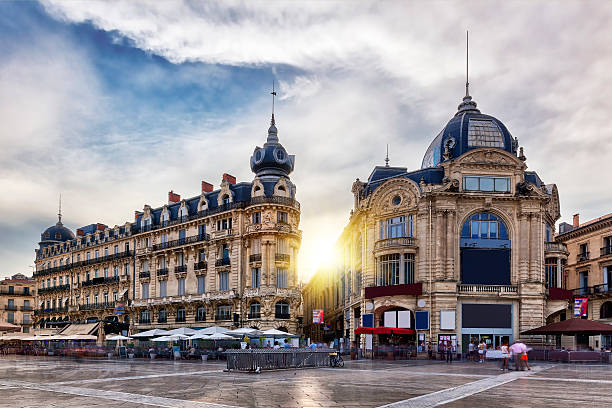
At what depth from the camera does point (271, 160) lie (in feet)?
195

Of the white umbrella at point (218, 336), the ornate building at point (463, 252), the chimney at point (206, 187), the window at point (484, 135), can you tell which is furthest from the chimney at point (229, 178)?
the window at point (484, 135)

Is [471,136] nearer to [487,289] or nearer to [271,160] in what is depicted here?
[487,289]

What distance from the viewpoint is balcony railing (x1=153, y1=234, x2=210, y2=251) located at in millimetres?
60469

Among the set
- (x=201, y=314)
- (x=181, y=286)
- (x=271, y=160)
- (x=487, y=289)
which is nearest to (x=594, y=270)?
(x=487, y=289)

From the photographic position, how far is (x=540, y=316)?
150 ft

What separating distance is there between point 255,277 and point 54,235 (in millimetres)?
46884

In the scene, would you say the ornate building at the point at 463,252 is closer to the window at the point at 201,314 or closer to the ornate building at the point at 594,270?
the ornate building at the point at 594,270

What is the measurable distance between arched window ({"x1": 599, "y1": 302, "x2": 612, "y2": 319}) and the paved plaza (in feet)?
115

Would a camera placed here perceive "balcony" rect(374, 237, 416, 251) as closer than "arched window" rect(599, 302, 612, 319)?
A: Yes

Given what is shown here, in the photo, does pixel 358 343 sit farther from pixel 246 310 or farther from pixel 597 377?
pixel 597 377

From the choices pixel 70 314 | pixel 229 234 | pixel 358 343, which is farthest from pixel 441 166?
pixel 70 314

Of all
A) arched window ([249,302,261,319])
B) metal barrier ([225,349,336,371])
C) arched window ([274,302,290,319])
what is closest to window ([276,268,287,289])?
arched window ([274,302,290,319])

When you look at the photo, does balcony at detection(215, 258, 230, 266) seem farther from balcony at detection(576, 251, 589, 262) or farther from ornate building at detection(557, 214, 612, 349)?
balcony at detection(576, 251, 589, 262)

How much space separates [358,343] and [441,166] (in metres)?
16.6
